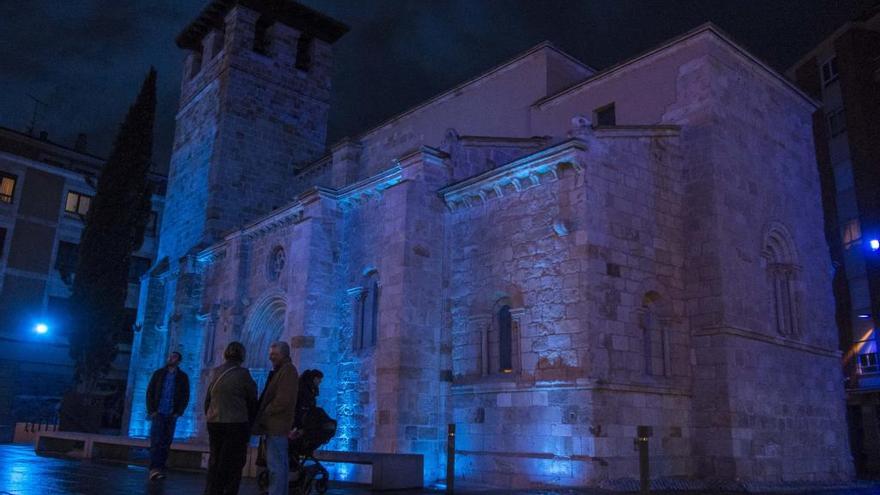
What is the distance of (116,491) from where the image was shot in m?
7.93

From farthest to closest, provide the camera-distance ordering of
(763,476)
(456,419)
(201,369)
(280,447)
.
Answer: (201,369)
(456,419)
(763,476)
(280,447)

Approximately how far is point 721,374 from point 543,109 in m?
8.20

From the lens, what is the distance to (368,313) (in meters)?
15.5

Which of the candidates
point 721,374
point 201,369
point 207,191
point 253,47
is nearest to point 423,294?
point 721,374

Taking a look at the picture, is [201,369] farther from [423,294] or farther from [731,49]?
[731,49]

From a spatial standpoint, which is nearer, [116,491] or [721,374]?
[116,491]

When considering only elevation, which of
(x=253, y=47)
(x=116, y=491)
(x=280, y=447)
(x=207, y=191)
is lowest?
(x=116, y=491)

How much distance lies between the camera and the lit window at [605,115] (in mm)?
16094

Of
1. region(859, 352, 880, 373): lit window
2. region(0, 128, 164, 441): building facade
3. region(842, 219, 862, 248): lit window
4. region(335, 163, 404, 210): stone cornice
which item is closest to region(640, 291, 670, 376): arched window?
region(335, 163, 404, 210): stone cornice

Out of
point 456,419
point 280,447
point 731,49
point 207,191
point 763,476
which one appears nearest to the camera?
point 280,447

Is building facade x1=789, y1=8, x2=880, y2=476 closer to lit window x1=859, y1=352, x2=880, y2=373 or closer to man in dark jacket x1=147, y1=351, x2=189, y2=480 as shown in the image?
lit window x1=859, y1=352, x2=880, y2=373

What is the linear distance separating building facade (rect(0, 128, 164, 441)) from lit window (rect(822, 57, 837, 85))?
33.0 m

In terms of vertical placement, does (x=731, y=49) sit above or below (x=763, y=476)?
above

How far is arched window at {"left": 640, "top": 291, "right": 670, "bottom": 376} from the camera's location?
12.4 meters
